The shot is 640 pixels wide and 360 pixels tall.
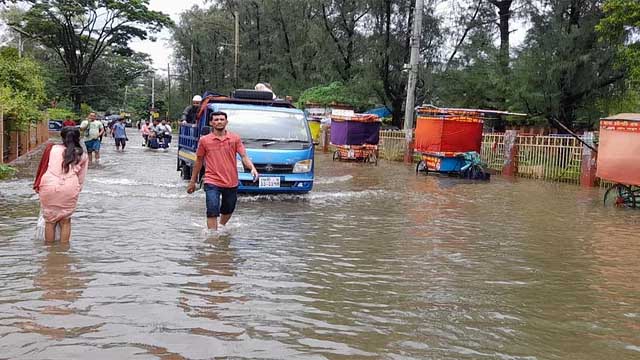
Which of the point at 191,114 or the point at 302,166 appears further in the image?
the point at 191,114

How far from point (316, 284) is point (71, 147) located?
10.3ft

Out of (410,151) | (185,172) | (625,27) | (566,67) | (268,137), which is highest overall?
(625,27)

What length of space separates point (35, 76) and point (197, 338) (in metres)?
19.4

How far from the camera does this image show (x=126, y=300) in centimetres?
512

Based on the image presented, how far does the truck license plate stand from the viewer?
11.5 m

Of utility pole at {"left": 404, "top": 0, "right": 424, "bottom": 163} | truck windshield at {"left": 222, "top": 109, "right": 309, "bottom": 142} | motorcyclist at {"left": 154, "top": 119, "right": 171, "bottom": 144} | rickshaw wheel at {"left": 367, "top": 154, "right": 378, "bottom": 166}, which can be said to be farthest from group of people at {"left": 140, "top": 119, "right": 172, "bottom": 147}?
truck windshield at {"left": 222, "top": 109, "right": 309, "bottom": 142}

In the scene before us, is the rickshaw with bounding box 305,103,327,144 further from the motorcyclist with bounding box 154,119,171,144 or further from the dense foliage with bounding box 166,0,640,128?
the motorcyclist with bounding box 154,119,171,144

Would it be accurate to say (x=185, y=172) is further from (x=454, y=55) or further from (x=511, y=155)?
(x=454, y=55)

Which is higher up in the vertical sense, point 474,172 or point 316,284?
point 474,172

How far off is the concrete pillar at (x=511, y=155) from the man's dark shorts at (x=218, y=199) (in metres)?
15.4

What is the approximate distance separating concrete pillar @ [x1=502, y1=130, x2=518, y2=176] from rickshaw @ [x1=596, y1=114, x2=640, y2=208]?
26.3 ft

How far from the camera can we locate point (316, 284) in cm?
591

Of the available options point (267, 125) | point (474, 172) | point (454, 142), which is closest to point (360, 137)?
point (454, 142)

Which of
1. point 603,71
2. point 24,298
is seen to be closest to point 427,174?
point 603,71
